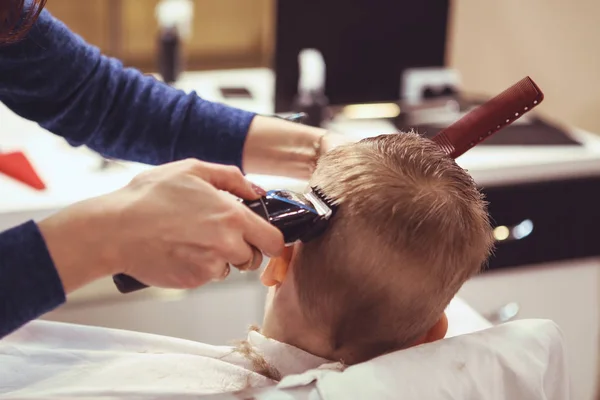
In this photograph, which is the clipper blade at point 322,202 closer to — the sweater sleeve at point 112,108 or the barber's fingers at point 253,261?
the barber's fingers at point 253,261

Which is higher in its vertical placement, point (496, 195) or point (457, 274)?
point (457, 274)

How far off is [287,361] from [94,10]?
7.83ft

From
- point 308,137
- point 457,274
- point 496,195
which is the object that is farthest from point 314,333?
point 496,195

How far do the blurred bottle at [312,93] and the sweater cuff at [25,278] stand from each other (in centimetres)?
125

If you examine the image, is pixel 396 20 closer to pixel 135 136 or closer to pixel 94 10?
pixel 135 136

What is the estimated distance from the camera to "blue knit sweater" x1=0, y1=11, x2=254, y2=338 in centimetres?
113

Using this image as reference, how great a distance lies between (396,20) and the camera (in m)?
2.10

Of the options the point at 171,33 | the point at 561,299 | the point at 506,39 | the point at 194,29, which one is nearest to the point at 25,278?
the point at 171,33

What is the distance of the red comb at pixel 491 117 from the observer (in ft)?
2.98

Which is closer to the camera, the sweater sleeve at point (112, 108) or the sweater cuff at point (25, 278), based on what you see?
the sweater cuff at point (25, 278)

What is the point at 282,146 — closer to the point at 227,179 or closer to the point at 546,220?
the point at 227,179

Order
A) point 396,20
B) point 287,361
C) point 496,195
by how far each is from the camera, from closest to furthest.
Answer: point 287,361
point 496,195
point 396,20

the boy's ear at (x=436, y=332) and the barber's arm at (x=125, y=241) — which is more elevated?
the barber's arm at (x=125, y=241)

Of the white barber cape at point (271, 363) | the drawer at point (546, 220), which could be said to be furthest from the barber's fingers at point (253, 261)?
the drawer at point (546, 220)
